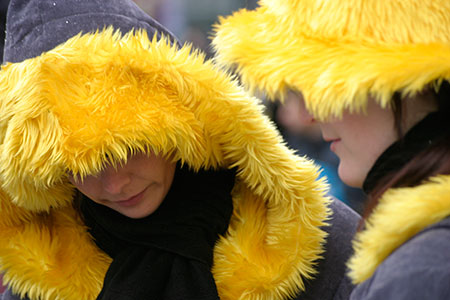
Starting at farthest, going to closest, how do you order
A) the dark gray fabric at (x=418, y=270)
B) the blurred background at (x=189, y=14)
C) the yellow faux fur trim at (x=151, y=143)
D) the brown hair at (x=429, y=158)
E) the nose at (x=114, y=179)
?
the blurred background at (x=189, y=14) → the nose at (x=114, y=179) → the yellow faux fur trim at (x=151, y=143) → the brown hair at (x=429, y=158) → the dark gray fabric at (x=418, y=270)

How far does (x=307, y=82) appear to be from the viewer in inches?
40.8

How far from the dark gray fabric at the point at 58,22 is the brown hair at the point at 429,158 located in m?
0.72

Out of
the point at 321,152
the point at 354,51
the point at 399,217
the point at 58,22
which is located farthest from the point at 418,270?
the point at 321,152

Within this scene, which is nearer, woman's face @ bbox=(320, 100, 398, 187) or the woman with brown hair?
the woman with brown hair

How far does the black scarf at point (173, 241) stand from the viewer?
147 cm

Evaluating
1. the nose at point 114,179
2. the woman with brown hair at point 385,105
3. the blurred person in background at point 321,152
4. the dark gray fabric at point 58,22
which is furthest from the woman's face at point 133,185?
the blurred person in background at point 321,152

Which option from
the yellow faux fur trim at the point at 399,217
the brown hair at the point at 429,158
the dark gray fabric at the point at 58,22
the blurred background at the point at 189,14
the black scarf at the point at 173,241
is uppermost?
the blurred background at the point at 189,14

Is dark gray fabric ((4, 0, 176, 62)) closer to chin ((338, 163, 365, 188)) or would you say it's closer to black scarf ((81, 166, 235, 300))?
black scarf ((81, 166, 235, 300))

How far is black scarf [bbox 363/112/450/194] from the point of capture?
102 cm

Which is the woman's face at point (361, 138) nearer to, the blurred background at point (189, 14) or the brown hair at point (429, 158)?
the brown hair at point (429, 158)

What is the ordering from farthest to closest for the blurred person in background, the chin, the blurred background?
the blurred background, the blurred person in background, the chin

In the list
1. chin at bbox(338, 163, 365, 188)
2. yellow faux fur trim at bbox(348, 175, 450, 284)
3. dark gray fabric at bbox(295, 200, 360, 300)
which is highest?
chin at bbox(338, 163, 365, 188)

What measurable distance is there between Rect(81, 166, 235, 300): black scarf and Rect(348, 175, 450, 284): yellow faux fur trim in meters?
0.51

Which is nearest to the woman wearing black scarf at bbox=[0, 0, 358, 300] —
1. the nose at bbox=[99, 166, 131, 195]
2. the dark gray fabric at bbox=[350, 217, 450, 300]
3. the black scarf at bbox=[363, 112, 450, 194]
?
the nose at bbox=[99, 166, 131, 195]
